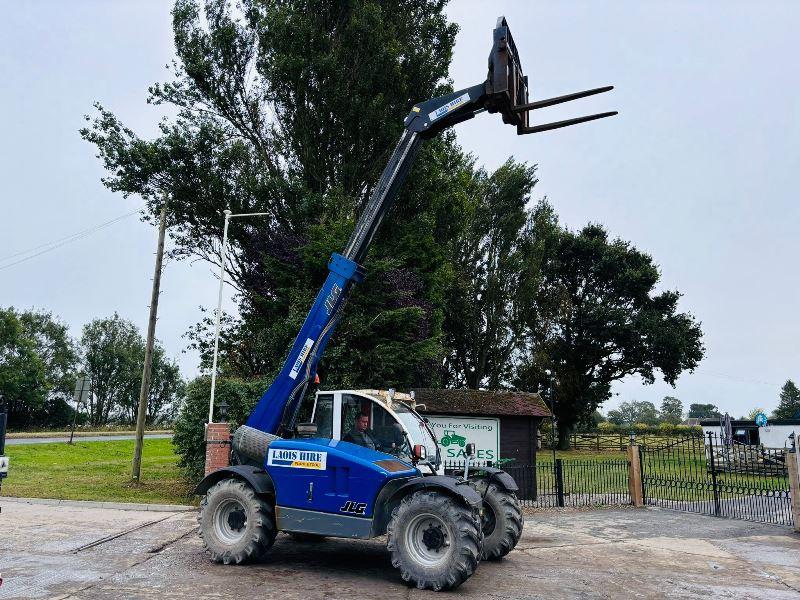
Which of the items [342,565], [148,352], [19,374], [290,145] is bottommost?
[342,565]

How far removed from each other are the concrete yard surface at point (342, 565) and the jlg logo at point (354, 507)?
0.82m

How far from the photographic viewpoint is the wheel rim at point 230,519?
8.84 metres

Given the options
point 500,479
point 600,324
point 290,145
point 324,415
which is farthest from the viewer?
point 600,324

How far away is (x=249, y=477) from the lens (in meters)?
8.79

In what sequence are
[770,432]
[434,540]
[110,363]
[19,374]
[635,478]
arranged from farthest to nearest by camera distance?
[110,363] < [19,374] < [770,432] < [635,478] < [434,540]

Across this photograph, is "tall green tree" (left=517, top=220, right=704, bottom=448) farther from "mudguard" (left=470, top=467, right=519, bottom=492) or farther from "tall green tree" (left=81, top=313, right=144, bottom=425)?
"tall green tree" (left=81, top=313, right=144, bottom=425)

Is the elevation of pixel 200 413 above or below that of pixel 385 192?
below

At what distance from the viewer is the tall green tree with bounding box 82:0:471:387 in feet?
69.1

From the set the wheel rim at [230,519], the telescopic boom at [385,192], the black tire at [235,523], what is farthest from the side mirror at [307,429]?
the wheel rim at [230,519]

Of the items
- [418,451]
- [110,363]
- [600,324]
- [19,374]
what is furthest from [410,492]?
[110,363]

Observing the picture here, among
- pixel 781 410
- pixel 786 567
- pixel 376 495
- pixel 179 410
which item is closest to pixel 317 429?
pixel 376 495

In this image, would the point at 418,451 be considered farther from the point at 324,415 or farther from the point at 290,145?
→ the point at 290,145

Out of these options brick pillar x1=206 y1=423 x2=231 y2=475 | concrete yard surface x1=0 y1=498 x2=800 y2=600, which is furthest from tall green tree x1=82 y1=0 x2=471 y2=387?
concrete yard surface x1=0 y1=498 x2=800 y2=600

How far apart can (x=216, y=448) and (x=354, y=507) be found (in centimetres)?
665
